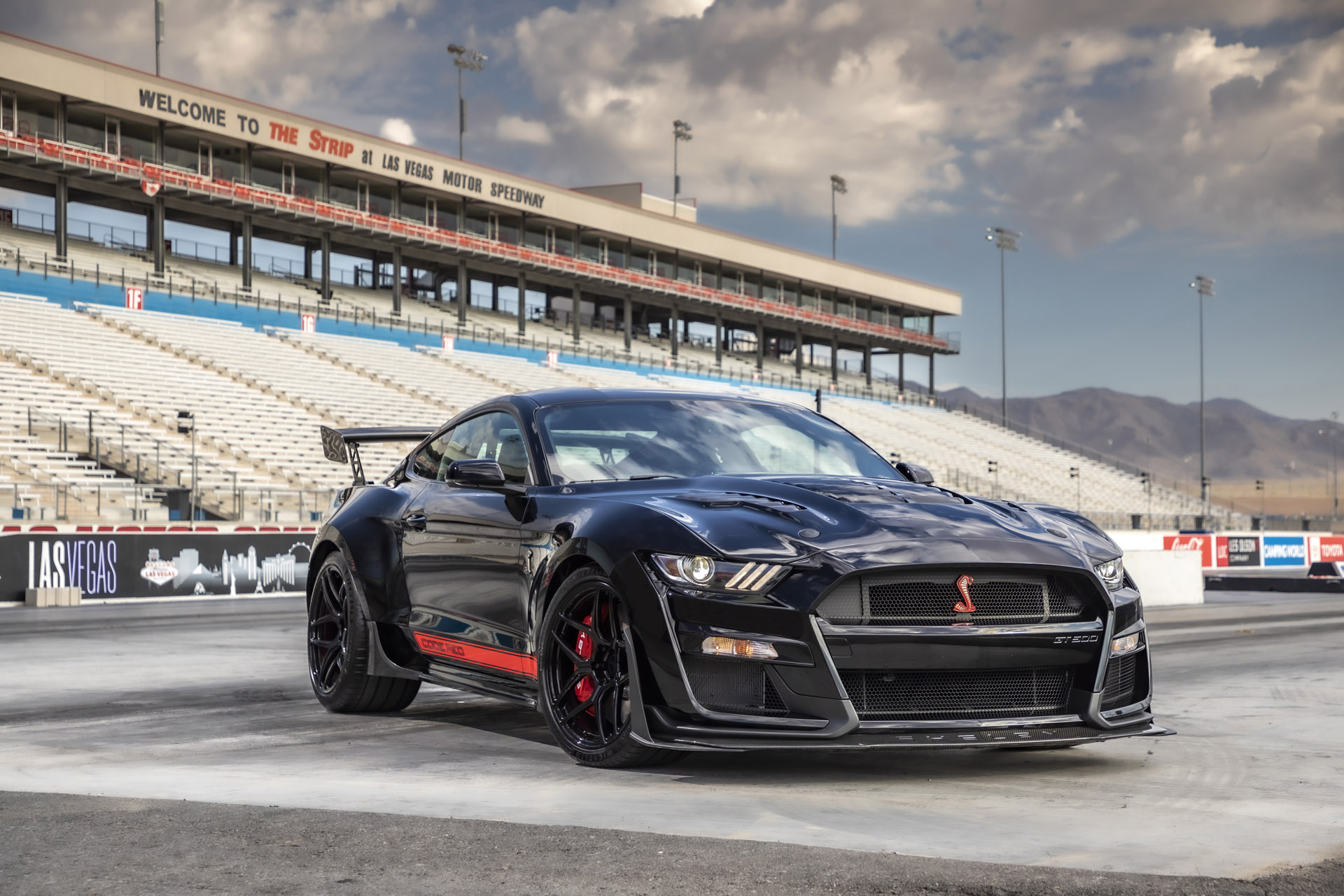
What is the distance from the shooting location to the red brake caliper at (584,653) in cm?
549

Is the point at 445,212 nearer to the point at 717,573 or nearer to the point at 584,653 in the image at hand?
the point at 584,653

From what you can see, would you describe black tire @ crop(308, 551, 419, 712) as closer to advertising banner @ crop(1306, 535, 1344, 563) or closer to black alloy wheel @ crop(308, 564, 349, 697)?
black alloy wheel @ crop(308, 564, 349, 697)

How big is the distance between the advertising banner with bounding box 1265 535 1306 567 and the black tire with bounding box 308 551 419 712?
39.3 m

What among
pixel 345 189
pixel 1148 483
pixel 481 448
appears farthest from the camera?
pixel 1148 483

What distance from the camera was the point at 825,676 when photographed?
4863 mm

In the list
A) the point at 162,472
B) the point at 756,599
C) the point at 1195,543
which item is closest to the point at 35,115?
the point at 162,472

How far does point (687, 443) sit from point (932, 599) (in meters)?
1.70

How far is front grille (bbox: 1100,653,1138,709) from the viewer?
17.3ft

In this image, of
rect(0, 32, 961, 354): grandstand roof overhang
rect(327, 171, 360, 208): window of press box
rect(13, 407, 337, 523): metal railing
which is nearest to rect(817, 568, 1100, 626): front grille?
rect(13, 407, 337, 523): metal railing

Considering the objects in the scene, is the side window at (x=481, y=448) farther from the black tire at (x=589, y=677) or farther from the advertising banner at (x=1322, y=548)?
the advertising banner at (x=1322, y=548)

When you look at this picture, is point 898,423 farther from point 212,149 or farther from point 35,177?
point 35,177

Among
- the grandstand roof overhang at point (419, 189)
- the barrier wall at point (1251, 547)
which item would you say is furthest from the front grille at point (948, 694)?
the grandstand roof overhang at point (419, 189)

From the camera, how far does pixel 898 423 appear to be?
67375mm

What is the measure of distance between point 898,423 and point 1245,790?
62.9 m
